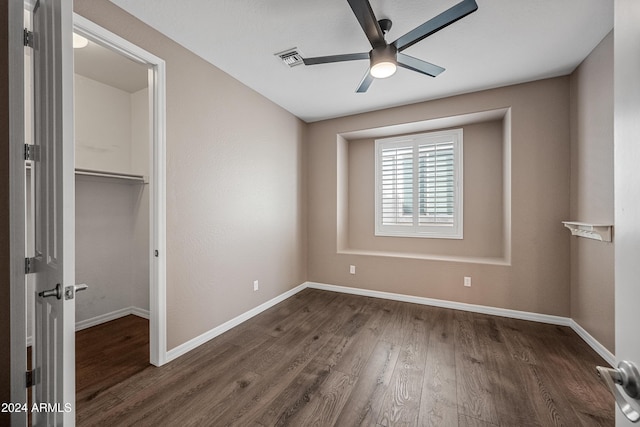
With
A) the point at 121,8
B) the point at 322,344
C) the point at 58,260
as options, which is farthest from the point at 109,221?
the point at 322,344

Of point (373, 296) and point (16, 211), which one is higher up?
point (16, 211)

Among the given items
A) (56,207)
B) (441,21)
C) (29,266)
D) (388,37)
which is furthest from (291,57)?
(29,266)

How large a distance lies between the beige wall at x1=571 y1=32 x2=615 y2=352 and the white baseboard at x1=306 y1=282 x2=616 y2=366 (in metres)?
0.07

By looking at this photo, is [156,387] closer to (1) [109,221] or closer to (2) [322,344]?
(2) [322,344]

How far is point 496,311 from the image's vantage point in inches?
122

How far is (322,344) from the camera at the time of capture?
2.44 metres

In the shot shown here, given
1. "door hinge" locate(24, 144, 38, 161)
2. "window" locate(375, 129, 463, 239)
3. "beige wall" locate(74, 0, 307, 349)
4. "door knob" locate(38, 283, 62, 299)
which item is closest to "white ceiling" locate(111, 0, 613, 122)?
"beige wall" locate(74, 0, 307, 349)

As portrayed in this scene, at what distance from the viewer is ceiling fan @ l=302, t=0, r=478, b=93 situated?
1504 mm

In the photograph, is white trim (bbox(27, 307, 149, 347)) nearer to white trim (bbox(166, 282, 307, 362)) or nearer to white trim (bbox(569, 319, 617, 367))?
white trim (bbox(166, 282, 307, 362))

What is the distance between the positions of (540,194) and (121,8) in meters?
4.22

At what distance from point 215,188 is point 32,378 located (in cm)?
174

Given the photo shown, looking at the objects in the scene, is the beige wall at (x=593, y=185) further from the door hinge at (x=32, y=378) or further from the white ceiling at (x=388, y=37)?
the door hinge at (x=32, y=378)

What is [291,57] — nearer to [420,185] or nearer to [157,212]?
[157,212]

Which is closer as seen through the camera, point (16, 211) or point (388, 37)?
point (16, 211)
